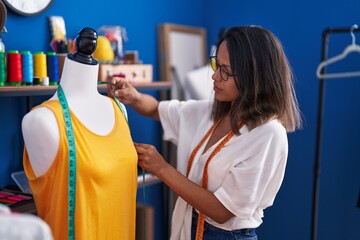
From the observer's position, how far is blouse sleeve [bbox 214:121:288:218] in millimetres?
1508

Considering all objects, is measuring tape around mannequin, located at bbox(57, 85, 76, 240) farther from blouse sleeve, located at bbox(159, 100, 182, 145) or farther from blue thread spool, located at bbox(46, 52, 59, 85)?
blouse sleeve, located at bbox(159, 100, 182, 145)

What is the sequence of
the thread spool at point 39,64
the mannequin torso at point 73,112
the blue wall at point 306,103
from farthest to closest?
1. the blue wall at point 306,103
2. the thread spool at point 39,64
3. the mannequin torso at point 73,112

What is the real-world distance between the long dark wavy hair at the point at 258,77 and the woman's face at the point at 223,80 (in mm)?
18

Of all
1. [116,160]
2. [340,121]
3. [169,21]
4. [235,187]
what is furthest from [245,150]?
[169,21]

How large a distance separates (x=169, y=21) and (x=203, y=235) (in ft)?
4.83

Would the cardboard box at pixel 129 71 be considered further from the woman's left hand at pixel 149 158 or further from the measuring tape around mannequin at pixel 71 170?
the measuring tape around mannequin at pixel 71 170

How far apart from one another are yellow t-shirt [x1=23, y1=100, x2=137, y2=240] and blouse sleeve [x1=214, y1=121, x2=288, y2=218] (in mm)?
396

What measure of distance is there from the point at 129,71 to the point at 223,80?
674 millimetres

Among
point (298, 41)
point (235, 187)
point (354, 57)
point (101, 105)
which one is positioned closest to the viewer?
point (101, 105)

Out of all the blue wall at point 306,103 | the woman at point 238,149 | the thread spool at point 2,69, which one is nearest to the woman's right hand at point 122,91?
the woman at point 238,149

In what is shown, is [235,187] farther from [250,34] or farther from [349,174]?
[349,174]

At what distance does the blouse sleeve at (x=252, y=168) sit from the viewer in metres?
1.51

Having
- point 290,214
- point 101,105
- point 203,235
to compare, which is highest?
point 101,105

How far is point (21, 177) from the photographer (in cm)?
185
